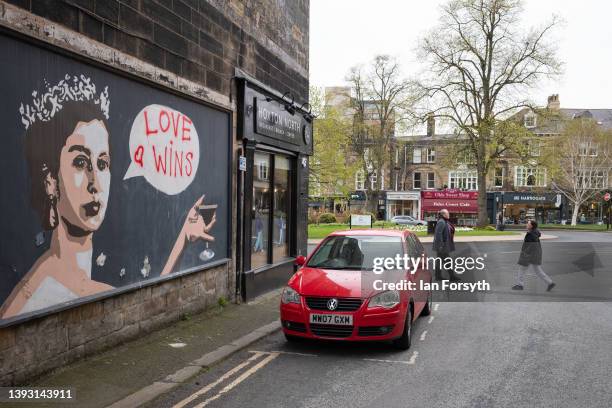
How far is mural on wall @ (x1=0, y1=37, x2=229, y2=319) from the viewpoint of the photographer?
532 cm

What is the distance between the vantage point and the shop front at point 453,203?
204 ft

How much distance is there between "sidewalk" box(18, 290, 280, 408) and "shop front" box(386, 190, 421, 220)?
2222 inches

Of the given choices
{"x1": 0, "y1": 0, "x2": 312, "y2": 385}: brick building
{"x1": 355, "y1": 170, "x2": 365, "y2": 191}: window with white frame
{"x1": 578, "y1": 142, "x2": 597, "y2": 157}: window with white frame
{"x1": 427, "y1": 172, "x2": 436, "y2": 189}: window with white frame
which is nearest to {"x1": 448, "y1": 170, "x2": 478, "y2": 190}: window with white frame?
{"x1": 427, "y1": 172, "x2": 436, "y2": 189}: window with white frame

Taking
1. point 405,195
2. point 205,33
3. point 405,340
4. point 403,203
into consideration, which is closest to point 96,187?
point 205,33

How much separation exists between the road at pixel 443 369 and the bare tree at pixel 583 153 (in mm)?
43414

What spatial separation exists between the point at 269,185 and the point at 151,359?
6.23m

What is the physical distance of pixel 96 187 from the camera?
254 inches

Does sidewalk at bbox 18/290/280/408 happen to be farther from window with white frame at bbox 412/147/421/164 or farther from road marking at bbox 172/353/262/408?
window with white frame at bbox 412/147/421/164

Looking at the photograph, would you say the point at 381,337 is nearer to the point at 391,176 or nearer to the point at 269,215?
the point at 269,215

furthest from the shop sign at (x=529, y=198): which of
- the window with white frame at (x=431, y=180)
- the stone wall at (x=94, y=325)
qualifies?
the stone wall at (x=94, y=325)

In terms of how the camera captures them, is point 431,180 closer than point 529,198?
No

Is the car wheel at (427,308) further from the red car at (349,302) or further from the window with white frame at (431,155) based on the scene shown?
the window with white frame at (431,155)

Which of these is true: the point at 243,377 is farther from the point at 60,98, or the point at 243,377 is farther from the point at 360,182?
the point at 360,182

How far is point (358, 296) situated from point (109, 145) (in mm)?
3541
